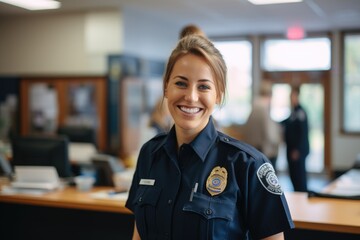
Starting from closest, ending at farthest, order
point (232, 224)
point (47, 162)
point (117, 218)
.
A: point (232, 224), point (117, 218), point (47, 162)

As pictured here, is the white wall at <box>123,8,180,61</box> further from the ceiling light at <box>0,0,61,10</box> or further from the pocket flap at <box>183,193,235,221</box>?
the pocket flap at <box>183,193,235,221</box>

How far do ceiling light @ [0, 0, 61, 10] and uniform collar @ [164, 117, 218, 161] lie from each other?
4845 mm

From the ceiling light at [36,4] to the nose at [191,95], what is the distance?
495 cm

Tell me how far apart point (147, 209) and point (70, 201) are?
4.71ft

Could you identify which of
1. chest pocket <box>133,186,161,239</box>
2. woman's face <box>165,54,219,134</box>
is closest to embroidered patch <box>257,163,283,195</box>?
woman's face <box>165,54,219,134</box>

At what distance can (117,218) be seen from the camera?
3047 millimetres

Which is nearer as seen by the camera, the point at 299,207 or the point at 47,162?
the point at 299,207

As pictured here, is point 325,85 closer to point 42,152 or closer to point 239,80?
point 239,80

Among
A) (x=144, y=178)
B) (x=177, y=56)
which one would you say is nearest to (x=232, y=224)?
(x=144, y=178)

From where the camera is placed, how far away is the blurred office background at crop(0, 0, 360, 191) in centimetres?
663

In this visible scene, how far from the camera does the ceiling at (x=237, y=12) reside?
6137mm

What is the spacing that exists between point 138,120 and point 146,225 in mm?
5408

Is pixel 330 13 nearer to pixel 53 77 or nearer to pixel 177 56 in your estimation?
pixel 53 77

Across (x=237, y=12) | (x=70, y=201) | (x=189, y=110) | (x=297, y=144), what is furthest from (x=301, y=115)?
(x=189, y=110)
